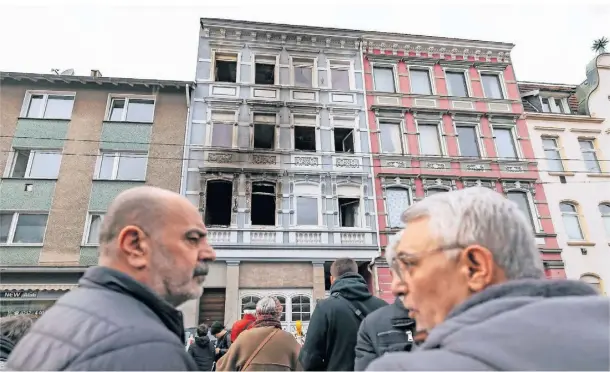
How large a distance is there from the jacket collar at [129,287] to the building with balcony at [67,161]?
45.6 ft

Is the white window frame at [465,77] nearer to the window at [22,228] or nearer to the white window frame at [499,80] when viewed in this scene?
the white window frame at [499,80]

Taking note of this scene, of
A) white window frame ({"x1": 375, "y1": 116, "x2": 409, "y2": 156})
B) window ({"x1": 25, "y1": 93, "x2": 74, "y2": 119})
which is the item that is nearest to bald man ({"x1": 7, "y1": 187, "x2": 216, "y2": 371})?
white window frame ({"x1": 375, "y1": 116, "x2": 409, "y2": 156})

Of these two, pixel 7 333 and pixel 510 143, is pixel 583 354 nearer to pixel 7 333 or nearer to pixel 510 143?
pixel 7 333

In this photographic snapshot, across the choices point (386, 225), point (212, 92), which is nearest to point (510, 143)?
point (386, 225)

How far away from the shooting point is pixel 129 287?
130 centimetres

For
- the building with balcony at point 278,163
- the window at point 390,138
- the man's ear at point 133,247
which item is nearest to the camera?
A: the man's ear at point 133,247

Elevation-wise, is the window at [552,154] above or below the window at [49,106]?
below

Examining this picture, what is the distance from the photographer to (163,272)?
5.00ft

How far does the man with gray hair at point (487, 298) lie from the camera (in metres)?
0.90

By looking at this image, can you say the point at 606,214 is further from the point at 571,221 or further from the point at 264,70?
the point at 264,70

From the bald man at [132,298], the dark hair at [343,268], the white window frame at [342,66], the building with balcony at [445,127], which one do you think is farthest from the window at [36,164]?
the bald man at [132,298]

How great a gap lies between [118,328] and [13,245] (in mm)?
16261

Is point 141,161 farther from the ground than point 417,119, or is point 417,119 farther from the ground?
point 417,119

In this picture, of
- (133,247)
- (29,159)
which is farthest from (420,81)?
(133,247)
